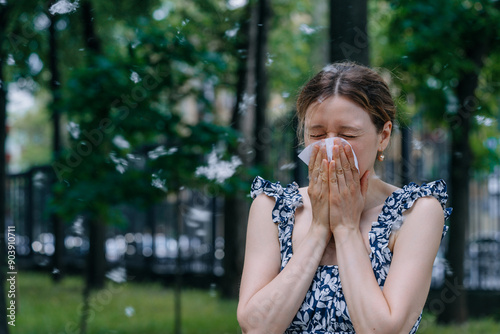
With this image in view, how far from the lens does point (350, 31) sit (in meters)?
4.00

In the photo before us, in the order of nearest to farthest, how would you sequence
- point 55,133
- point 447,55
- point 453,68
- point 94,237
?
point 447,55 → point 453,68 → point 94,237 → point 55,133

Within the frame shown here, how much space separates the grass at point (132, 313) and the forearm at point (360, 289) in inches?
197

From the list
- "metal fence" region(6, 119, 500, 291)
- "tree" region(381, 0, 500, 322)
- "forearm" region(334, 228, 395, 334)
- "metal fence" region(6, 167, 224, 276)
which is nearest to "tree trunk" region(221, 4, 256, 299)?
"metal fence" region(6, 119, 500, 291)

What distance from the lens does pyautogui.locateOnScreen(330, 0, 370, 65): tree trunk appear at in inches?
157

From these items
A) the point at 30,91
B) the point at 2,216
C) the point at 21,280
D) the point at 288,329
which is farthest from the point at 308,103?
the point at 21,280

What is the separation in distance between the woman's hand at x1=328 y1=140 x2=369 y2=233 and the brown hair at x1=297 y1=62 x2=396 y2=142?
184 millimetres

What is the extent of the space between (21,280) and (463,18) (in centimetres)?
914

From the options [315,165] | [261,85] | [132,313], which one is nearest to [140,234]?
[132,313]

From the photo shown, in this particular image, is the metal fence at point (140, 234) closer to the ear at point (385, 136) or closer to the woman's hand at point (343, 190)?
the ear at point (385, 136)

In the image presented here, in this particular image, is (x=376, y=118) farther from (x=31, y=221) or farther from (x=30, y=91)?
(x=31, y=221)

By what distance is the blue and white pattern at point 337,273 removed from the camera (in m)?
1.85

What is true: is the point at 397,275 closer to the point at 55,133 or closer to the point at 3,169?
the point at 3,169

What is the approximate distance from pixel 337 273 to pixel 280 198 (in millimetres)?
339

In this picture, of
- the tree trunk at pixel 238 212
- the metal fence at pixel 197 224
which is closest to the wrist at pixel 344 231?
the metal fence at pixel 197 224
